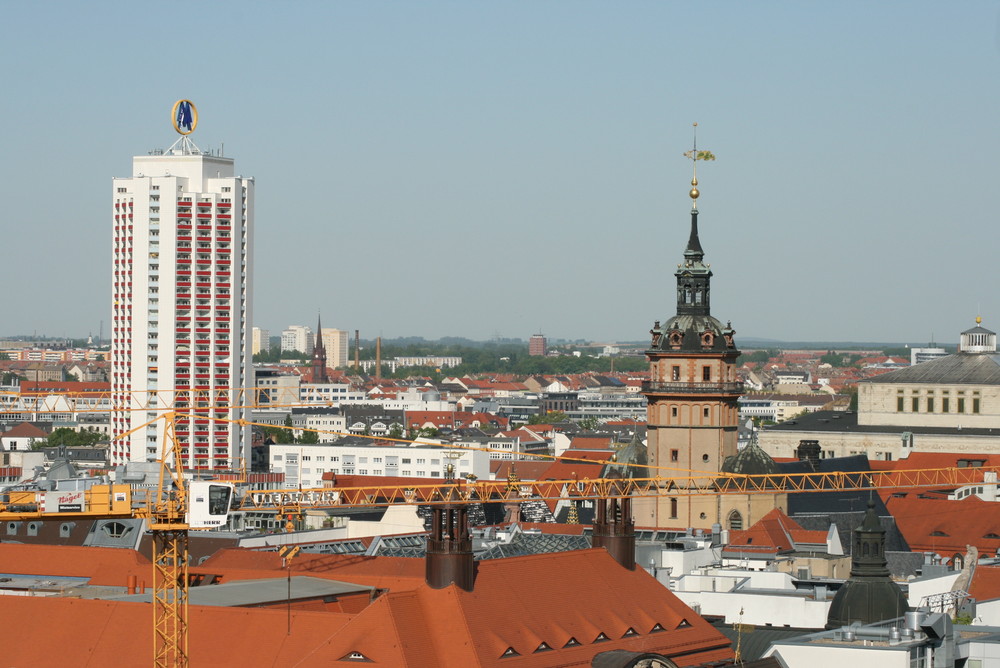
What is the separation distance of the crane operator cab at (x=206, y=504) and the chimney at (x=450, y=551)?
6781 millimetres

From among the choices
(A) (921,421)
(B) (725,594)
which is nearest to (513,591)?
(B) (725,594)

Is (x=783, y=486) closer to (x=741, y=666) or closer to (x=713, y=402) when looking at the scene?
(x=713, y=402)

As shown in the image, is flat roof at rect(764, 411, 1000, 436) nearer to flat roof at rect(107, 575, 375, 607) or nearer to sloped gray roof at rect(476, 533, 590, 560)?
sloped gray roof at rect(476, 533, 590, 560)

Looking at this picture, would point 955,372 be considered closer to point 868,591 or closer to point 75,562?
point 868,591

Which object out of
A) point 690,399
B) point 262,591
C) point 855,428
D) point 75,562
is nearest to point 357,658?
point 262,591

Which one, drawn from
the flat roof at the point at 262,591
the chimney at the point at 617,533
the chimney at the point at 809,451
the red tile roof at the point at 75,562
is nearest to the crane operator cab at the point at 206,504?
the flat roof at the point at 262,591

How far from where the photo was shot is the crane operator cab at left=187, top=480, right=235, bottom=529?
7462 cm

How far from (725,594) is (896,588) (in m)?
15.1

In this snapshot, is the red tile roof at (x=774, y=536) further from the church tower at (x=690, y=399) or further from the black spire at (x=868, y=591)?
the black spire at (x=868, y=591)

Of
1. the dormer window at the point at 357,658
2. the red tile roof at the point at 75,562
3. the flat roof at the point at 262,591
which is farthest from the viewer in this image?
the red tile roof at the point at 75,562

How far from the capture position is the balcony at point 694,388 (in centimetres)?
13738

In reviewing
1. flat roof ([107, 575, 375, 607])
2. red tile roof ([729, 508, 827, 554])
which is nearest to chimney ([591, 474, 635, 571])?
flat roof ([107, 575, 375, 607])

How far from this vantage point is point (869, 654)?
77.1 m

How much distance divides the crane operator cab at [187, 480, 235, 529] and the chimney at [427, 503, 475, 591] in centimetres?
678
